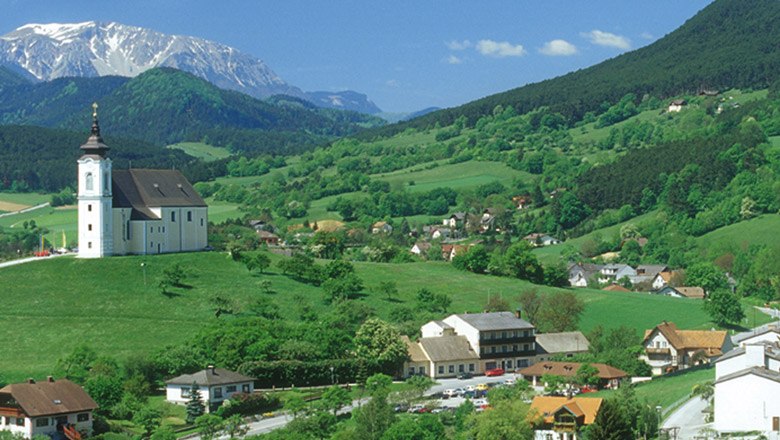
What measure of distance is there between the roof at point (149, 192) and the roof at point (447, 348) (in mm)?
22979

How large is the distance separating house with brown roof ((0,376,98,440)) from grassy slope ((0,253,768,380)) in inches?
335

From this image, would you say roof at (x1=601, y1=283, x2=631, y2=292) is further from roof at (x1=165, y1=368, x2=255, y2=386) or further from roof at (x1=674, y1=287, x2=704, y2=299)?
roof at (x1=165, y1=368, x2=255, y2=386)

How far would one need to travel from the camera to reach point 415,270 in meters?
99.6

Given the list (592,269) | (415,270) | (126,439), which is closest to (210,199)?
(592,269)

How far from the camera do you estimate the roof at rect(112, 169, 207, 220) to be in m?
89.4

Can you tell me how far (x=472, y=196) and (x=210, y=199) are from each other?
132 ft

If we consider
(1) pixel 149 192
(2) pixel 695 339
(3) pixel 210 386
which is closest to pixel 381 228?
(1) pixel 149 192

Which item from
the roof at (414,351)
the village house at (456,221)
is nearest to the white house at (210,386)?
the roof at (414,351)

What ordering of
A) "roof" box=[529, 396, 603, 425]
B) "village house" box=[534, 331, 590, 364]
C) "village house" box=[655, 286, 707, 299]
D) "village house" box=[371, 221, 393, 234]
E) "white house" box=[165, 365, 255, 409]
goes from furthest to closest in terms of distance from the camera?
1. "village house" box=[371, 221, 393, 234]
2. "village house" box=[655, 286, 707, 299]
3. "village house" box=[534, 331, 590, 364]
4. "white house" box=[165, 365, 255, 409]
5. "roof" box=[529, 396, 603, 425]

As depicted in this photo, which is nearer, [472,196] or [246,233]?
[246,233]

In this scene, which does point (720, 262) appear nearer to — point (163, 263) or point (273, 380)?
point (163, 263)

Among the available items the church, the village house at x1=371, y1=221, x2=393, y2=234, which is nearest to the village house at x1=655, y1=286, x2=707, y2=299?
the church

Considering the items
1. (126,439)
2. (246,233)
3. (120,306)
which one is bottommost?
(126,439)

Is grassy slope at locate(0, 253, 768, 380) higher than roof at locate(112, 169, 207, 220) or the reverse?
the reverse
